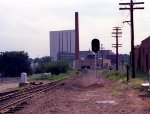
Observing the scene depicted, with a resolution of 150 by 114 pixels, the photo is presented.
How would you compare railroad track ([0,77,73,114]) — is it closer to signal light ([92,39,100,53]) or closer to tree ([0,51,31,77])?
signal light ([92,39,100,53])

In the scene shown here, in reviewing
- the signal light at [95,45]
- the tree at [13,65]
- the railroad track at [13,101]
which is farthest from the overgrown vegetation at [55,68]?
the railroad track at [13,101]

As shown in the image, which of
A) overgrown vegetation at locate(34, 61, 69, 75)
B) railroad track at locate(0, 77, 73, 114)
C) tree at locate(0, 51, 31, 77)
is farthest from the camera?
tree at locate(0, 51, 31, 77)

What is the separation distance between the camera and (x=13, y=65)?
124812mm

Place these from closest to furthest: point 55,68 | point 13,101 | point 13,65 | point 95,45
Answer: point 13,101 → point 95,45 → point 55,68 → point 13,65

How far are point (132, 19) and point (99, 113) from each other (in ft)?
115

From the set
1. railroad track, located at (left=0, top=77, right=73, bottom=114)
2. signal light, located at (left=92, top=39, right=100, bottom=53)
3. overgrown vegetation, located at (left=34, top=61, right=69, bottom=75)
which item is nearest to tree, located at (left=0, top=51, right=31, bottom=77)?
overgrown vegetation, located at (left=34, top=61, right=69, bottom=75)

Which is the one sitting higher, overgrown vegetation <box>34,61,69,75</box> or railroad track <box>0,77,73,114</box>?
overgrown vegetation <box>34,61,69,75</box>

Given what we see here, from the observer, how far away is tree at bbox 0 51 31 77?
12356 cm

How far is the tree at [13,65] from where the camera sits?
405 ft

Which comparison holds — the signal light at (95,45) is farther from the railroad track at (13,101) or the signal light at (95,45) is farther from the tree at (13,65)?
the tree at (13,65)

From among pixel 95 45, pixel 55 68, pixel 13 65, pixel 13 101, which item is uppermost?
pixel 95 45

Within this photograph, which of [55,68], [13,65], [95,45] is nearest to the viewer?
[95,45]

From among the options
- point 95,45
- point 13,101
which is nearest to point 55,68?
point 95,45

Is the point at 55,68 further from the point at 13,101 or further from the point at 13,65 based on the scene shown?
the point at 13,101
